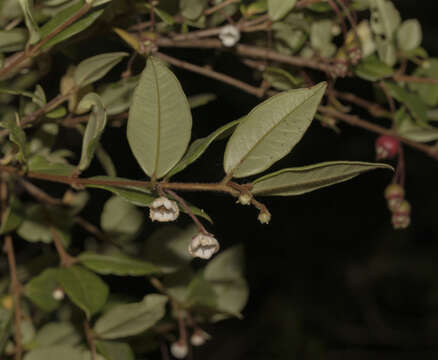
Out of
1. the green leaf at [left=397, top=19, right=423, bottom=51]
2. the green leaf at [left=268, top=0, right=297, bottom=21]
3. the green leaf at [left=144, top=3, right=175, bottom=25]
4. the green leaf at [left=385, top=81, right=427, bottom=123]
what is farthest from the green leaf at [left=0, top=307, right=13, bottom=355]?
the green leaf at [left=397, top=19, right=423, bottom=51]

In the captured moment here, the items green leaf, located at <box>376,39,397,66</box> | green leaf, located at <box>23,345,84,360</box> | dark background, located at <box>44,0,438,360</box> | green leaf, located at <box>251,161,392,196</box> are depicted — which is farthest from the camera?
dark background, located at <box>44,0,438,360</box>

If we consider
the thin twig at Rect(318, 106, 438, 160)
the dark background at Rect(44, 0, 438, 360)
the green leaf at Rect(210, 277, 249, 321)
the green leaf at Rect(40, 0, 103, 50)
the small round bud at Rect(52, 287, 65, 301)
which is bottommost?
the dark background at Rect(44, 0, 438, 360)

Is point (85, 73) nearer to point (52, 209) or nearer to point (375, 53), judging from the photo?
point (52, 209)

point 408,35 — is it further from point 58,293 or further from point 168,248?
point 58,293

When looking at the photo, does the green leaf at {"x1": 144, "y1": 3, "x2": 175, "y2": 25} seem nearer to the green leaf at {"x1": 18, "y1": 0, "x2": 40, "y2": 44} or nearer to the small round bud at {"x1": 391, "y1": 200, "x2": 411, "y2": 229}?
the green leaf at {"x1": 18, "y1": 0, "x2": 40, "y2": 44}

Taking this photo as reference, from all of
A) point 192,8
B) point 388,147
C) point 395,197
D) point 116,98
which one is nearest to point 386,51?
point 388,147

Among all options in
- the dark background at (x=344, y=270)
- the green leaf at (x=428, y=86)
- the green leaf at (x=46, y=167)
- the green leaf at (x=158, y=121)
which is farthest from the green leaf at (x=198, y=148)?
the dark background at (x=344, y=270)
